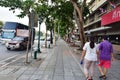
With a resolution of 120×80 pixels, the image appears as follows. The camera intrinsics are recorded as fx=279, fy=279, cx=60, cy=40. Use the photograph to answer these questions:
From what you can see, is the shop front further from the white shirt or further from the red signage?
the white shirt

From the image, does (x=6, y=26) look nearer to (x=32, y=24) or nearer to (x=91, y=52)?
(x=32, y=24)

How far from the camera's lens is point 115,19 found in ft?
72.6

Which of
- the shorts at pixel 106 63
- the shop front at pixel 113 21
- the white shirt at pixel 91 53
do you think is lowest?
the shorts at pixel 106 63

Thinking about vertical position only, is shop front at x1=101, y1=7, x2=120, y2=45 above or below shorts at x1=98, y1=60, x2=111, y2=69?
above

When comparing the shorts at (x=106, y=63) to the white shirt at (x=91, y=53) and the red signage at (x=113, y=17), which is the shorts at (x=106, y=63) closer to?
the white shirt at (x=91, y=53)

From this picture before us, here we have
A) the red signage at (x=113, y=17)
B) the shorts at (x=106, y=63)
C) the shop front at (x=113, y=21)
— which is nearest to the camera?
the shorts at (x=106, y=63)

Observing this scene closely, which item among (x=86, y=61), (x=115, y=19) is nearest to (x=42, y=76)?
(x=86, y=61)

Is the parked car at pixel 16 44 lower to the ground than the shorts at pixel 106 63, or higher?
higher

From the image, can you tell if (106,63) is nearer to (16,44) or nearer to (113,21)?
(113,21)

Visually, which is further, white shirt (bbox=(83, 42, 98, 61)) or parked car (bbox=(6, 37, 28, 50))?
parked car (bbox=(6, 37, 28, 50))

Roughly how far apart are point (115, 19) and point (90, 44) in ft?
40.6

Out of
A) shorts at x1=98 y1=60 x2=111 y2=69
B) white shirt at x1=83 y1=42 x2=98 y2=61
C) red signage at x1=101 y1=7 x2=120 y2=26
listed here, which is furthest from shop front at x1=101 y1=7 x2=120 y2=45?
white shirt at x1=83 y1=42 x2=98 y2=61

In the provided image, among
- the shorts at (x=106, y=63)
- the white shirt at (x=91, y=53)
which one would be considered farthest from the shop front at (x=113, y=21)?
the white shirt at (x=91, y=53)

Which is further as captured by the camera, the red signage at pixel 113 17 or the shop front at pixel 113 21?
the shop front at pixel 113 21
